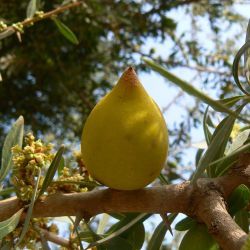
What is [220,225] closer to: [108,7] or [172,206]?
[172,206]

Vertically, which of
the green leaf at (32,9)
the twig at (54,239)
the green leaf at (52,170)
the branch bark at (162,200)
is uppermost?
the green leaf at (32,9)

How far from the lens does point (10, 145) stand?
3.97 feet

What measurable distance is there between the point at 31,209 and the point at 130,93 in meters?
0.28

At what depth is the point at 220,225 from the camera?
812 millimetres

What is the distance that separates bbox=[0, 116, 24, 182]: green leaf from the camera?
1.20 m

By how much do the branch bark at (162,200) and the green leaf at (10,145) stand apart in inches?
10.1

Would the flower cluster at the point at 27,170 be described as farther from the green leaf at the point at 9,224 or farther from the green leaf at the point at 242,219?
the green leaf at the point at 242,219

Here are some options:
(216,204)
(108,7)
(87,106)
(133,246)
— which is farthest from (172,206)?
(108,7)

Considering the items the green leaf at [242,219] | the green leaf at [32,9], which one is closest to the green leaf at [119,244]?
the green leaf at [242,219]

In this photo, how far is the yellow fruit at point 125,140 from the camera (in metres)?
0.87

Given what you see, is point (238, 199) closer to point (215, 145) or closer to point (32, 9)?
point (215, 145)

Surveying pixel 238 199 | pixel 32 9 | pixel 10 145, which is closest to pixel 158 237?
pixel 238 199

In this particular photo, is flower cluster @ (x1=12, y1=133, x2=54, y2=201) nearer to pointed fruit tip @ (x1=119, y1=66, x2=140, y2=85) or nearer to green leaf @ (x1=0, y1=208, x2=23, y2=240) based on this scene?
green leaf @ (x1=0, y1=208, x2=23, y2=240)

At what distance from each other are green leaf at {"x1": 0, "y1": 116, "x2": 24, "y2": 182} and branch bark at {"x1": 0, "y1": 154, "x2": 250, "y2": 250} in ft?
0.84
